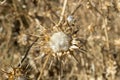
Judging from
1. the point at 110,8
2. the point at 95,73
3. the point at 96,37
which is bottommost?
the point at 95,73

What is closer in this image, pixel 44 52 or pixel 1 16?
pixel 44 52

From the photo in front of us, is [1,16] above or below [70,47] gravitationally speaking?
above

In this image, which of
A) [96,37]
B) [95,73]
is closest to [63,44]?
[96,37]

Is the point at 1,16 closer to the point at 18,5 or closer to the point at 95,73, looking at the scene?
the point at 18,5

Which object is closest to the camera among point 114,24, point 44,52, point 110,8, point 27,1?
point 44,52
